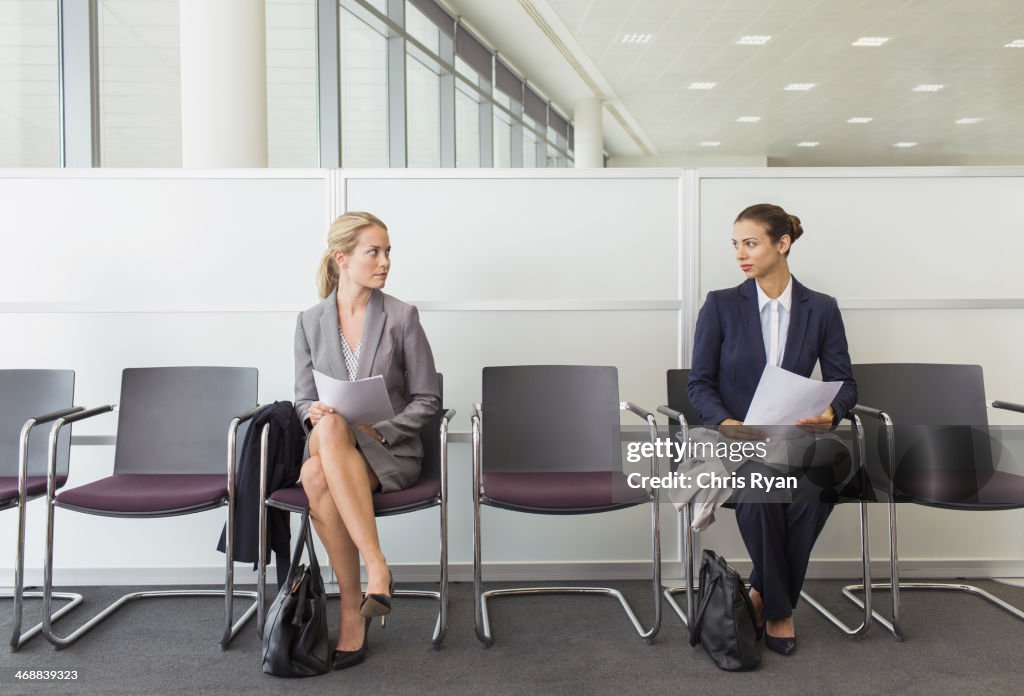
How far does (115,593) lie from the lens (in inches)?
121

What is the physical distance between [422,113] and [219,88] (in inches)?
125

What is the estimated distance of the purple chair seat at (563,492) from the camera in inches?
97.2

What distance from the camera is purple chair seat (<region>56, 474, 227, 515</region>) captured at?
8.12 ft

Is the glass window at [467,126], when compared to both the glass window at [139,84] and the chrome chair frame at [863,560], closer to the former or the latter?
the glass window at [139,84]

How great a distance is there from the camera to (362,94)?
5.97 metres

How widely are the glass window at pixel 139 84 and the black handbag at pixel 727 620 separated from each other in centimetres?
353

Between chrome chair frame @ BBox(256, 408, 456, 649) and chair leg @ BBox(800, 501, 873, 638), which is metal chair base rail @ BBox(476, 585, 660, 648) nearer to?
chrome chair frame @ BBox(256, 408, 456, 649)

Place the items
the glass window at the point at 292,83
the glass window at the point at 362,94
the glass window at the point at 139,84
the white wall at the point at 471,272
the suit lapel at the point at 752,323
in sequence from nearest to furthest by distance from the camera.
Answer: the suit lapel at the point at 752,323 → the white wall at the point at 471,272 → the glass window at the point at 139,84 → the glass window at the point at 292,83 → the glass window at the point at 362,94

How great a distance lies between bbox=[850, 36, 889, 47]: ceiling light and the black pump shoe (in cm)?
825

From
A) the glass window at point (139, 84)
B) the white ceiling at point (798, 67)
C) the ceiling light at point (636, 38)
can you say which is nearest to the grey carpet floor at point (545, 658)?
the glass window at point (139, 84)

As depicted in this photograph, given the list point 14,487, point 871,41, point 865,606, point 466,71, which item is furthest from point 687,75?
point 14,487

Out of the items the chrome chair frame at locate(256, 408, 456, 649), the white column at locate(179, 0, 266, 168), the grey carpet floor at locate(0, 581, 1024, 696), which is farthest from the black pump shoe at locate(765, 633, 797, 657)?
the white column at locate(179, 0, 266, 168)

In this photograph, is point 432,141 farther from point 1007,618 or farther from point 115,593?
point 1007,618

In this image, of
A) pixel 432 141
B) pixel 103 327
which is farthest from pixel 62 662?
pixel 432 141
